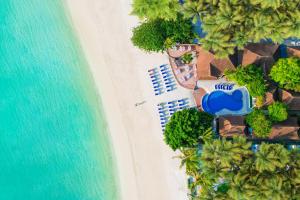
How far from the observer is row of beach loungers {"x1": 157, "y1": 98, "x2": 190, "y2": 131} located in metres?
30.8

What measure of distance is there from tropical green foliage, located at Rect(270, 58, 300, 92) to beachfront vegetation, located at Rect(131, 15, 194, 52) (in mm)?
6503

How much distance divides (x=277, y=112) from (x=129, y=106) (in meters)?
10.8

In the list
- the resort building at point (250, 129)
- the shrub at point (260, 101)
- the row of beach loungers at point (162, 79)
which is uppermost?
the row of beach loungers at point (162, 79)

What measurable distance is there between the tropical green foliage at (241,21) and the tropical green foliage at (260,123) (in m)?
4.69

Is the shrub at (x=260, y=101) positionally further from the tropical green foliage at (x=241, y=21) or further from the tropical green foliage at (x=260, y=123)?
the tropical green foliage at (x=241, y=21)

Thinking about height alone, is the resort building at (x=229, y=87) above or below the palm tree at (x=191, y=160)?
above

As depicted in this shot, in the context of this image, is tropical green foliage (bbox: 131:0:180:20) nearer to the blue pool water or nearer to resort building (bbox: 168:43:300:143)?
resort building (bbox: 168:43:300:143)

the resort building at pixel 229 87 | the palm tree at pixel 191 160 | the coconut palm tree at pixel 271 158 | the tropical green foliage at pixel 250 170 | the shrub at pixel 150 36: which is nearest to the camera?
the tropical green foliage at pixel 250 170

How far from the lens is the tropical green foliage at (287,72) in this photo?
1081 inches

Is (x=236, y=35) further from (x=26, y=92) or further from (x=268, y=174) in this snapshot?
(x=26, y=92)

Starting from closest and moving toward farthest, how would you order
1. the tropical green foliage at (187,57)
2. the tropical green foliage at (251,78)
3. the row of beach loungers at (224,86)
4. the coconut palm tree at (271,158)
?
the coconut palm tree at (271,158)
the tropical green foliage at (251,78)
the row of beach loungers at (224,86)
the tropical green foliage at (187,57)

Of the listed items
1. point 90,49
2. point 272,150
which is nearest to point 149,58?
point 90,49

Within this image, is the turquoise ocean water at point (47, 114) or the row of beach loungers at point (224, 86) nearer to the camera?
the row of beach loungers at point (224, 86)

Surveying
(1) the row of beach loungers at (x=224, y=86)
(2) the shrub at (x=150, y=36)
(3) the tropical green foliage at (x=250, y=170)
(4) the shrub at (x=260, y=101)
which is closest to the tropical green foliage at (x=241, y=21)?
(2) the shrub at (x=150, y=36)
